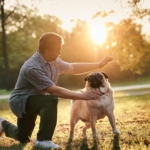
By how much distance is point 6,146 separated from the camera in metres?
5.13

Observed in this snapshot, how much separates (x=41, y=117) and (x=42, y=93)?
448mm

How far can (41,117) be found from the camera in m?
4.68

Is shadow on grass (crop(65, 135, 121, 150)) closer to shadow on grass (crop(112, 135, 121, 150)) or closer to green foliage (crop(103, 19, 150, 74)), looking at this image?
shadow on grass (crop(112, 135, 121, 150))

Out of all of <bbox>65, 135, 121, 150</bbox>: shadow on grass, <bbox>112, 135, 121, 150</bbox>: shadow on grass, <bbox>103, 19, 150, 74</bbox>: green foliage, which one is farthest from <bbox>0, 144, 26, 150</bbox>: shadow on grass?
<bbox>103, 19, 150, 74</bbox>: green foliage

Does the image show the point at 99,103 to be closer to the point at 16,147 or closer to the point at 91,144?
the point at 91,144

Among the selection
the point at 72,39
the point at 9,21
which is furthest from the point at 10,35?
the point at 72,39

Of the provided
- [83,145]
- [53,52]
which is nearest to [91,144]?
[83,145]

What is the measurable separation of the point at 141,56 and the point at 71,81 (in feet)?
48.4

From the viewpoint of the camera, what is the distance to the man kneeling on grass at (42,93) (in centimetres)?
458

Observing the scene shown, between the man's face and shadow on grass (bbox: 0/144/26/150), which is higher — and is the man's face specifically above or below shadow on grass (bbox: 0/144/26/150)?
above

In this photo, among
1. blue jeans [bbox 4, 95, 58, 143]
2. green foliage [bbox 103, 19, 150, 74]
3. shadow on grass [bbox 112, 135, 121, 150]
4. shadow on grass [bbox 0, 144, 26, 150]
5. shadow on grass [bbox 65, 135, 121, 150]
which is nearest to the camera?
shadow on grass [bbox 112, 135, 121, 150]

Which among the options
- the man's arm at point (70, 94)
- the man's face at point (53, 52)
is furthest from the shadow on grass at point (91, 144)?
the man's face at point (53, 52)

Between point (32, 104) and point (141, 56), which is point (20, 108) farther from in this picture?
point (141, 56)

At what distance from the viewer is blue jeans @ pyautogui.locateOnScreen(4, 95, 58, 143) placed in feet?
15.2
